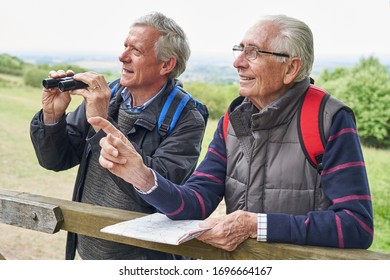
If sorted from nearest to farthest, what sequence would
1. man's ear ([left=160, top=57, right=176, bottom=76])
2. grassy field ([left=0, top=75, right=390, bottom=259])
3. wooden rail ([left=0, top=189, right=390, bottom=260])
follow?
wooden rail ([left=0, top=189, right=390, bottom=260])
man's ear ([left=160, top=57, right=176, bottom=76])
grassy field ([left=0, top=75, right=390, bottom=259])

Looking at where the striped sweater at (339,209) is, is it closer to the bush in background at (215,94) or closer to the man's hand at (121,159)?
the man's hand at (121,159)

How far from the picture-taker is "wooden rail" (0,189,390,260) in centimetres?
149

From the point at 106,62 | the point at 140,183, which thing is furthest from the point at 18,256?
the point at 140,183

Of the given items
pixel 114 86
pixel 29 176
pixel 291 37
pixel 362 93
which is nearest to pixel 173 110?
pixel 114 86

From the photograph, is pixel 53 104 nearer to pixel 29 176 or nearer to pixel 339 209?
pixel 339 209

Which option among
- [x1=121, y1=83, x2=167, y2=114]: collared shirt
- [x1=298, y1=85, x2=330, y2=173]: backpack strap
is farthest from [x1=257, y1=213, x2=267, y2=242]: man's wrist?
[x1=121, y1=83, x2=167, y2=114]: collared shirt

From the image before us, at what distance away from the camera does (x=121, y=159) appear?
1583 millimetres

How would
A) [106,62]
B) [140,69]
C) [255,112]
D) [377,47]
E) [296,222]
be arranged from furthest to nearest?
1. [106,62]
2. [377,47]
3. [140,69]
4. [255,112]
5. [296,222]

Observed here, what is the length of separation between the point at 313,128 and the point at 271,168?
0.18m

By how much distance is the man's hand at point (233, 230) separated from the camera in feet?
5.09

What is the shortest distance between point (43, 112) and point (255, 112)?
897 millimetres

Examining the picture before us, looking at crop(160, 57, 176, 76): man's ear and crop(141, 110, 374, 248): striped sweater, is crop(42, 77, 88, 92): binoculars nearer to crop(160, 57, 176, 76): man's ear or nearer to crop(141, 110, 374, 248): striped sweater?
crop(160, 57, 176, 76): man's ear
